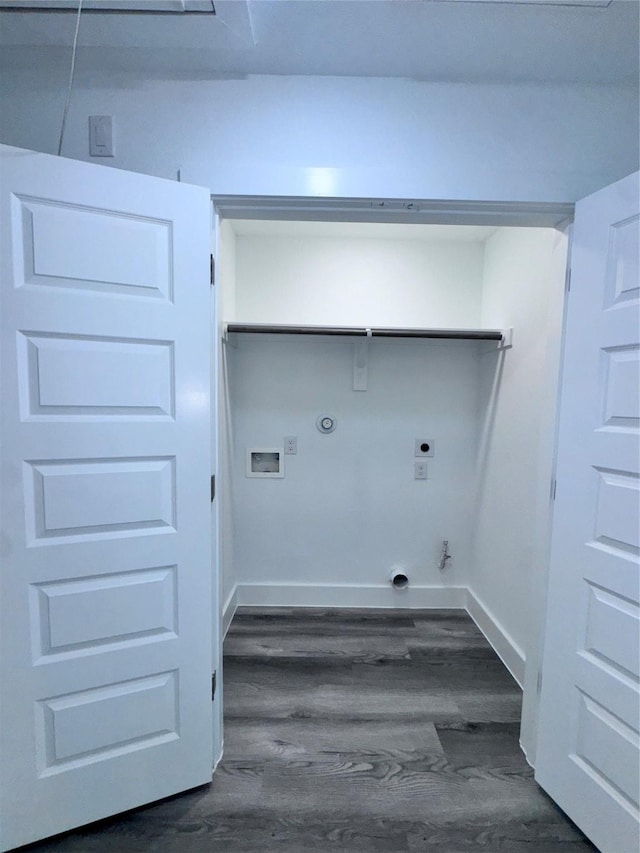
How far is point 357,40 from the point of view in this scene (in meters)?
1.15

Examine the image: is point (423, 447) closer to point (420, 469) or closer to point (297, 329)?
point (420, 469)

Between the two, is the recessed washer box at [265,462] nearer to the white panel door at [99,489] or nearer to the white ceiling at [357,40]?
the white panel door at [99,489]

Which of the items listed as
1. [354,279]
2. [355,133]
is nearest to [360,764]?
[355,133]

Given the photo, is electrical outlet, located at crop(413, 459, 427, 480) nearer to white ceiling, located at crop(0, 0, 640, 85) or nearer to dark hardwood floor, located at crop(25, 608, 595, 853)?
Answer: dark hardwood floor, located at crop(25, 608, 595, 853)

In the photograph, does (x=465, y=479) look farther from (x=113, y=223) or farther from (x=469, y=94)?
(x=113, y=223)

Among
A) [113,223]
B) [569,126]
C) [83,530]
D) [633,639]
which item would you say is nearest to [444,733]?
[633,639]

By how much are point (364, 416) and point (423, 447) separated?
46cm

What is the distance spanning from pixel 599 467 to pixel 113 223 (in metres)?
1.74

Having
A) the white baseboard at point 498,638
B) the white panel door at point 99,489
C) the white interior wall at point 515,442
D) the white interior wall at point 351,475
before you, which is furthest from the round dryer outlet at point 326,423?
the white baseboard at point 498,638

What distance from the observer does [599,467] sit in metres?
1.17

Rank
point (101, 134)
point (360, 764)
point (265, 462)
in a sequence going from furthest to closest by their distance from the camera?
point (265, 462) < point (360, 764) < point (101, 134)

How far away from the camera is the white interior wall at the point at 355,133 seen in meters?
1.25

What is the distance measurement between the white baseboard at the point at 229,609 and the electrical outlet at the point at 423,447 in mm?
1540

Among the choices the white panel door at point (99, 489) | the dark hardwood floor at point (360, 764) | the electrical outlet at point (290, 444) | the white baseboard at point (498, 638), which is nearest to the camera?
the white panel door at point (99, 489)
